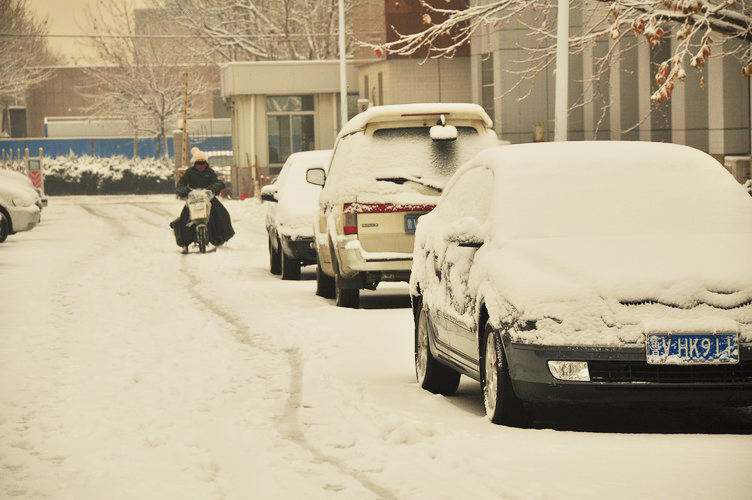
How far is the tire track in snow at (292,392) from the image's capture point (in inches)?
304

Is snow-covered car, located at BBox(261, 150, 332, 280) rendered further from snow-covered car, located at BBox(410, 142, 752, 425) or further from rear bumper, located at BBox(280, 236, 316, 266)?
snow-covered car, located at BBox(410, 142, 752, 425)

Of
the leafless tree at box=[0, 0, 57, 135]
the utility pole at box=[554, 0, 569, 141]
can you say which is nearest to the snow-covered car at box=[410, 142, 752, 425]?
the utility pole at box=[554, 0, 569, 141]

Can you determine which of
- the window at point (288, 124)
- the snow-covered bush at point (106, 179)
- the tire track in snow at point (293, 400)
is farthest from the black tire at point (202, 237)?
the snow-covered bush at point (106, 179)

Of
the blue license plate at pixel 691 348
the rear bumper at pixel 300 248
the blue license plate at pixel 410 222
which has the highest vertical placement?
the blue license plate at pixel 410 222

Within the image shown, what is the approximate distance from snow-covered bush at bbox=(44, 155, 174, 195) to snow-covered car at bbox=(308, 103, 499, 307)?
55.1 metres

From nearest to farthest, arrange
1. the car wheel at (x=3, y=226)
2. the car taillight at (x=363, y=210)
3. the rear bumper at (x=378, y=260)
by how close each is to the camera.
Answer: the car taillight at (x=363, y=210)
the rear bumper at (x=378, y=260)
the car wheel at (x=3, y=226)

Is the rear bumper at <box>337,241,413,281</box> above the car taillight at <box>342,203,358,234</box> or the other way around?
the other way around

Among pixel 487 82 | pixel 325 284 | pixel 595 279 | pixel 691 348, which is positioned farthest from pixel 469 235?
pixel 487 82

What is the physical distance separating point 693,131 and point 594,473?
76.0 feet

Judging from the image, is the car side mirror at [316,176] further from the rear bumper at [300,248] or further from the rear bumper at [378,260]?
the rear bumper at [378,260]

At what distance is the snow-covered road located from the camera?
295 inches

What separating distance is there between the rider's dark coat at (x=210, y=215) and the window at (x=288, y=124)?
32.7 m

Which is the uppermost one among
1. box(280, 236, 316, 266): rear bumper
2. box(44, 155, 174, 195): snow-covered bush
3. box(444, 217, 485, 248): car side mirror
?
box(444, 217, 485, 248): car side mirror

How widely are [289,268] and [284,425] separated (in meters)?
11.9
